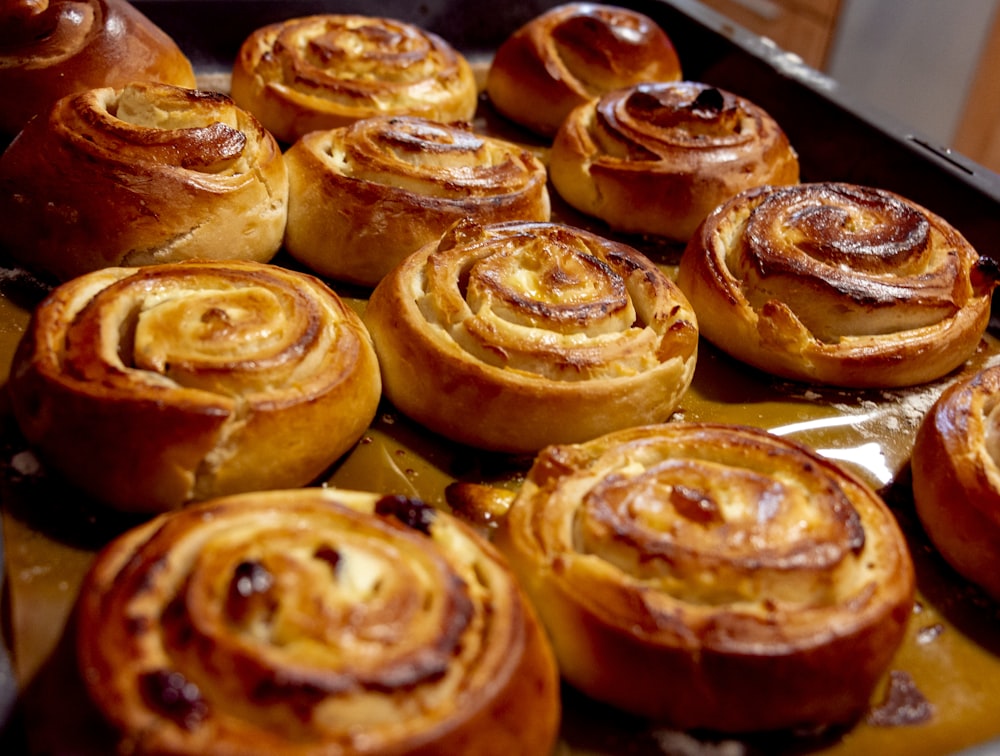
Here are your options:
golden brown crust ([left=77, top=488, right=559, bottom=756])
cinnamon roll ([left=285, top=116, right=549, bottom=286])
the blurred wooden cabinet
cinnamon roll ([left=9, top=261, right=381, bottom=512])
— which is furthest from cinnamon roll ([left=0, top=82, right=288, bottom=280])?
the blurred wooden cabinet

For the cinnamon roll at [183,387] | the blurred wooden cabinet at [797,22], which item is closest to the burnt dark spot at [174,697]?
the cinnamon roll at [183,387]

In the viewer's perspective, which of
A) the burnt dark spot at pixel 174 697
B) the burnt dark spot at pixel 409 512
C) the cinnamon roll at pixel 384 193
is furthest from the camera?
the cinnamon roll at pixel 384 193

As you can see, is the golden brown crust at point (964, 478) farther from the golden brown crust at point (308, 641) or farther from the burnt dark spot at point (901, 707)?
the golden brown crust at point (308, 641)

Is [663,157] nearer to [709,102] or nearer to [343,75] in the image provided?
[709,102]

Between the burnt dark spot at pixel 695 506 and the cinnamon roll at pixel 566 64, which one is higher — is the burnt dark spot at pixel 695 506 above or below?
below

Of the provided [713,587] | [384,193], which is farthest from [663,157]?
[713,587]

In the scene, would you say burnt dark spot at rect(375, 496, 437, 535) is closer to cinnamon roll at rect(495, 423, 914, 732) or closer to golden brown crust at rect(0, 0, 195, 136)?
cinnamon roll at rect(495, 423, 914, 732)

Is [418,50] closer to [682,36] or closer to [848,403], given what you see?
[682,36]
